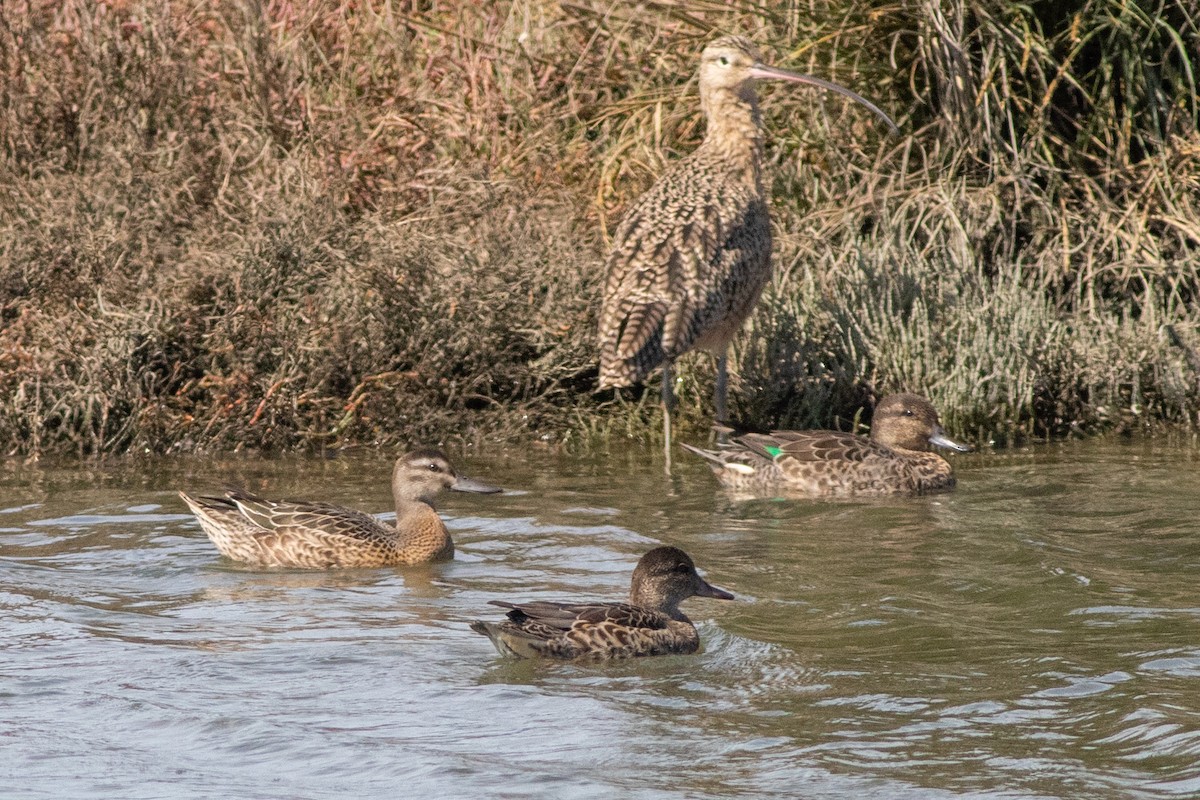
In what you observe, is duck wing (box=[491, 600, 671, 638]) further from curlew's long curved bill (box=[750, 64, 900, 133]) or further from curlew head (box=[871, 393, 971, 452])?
curlew's long curved bill (box=[750, 64, 900, 133])

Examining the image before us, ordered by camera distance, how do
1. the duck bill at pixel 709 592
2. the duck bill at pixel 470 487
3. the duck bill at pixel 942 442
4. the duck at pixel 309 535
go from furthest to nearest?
the duck bill at pixel 942 442, the duck bill at pixel 470 487, the duck at pixel 309 535, the duck bill at pixel 709 592

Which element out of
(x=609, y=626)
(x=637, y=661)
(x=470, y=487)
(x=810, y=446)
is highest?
(x=810, y=446)

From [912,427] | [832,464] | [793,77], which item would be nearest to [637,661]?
[832,464]

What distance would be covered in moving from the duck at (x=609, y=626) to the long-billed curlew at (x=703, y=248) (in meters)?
3.47

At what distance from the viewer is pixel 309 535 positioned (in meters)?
9.28

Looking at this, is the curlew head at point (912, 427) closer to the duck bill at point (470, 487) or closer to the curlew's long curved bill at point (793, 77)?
the curlew's long curved bill at point (793, 77)

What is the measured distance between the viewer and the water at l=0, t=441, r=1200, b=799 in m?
5.99

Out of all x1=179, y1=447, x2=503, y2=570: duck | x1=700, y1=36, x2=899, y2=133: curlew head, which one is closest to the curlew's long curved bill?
x1=700, y1=36, x2=899, y2=133: curlew head

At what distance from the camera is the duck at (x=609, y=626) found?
7.26m

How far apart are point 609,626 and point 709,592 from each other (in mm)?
602

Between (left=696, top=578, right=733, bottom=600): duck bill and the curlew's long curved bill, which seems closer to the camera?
(left=696, top=578, right=733, bottom=600): duck bill

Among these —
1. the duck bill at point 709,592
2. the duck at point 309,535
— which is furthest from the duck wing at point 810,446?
the duck bill at point 709,592

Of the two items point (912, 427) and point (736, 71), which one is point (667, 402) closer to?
point (912, 427)

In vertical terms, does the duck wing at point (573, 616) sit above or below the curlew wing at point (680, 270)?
below
